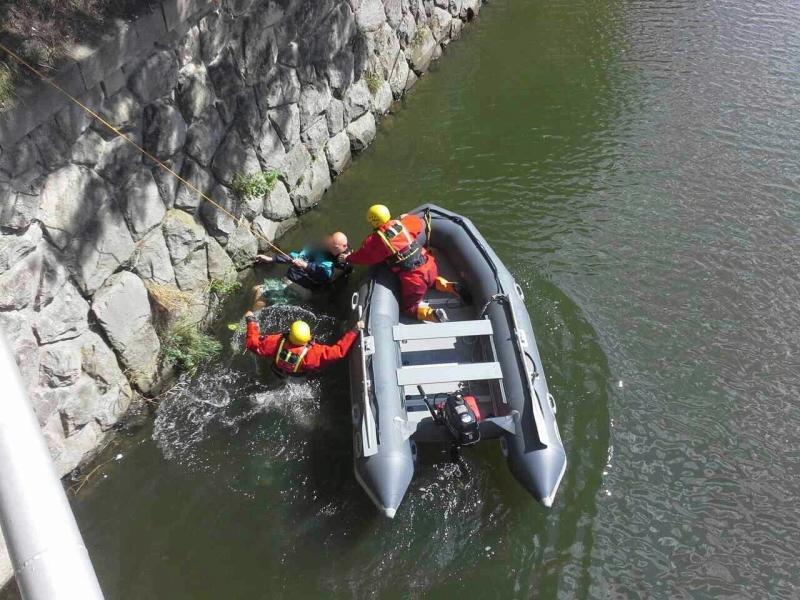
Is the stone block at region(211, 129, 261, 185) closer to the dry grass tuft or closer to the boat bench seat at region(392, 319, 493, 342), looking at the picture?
the dry grass tuft

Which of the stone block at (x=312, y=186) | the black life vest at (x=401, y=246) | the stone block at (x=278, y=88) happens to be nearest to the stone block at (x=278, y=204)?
the stone block at (x=312, y=186)

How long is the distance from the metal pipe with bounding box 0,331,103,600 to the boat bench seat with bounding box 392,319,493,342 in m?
3.51

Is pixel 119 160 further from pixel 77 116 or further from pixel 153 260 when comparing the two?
pixel 153 260

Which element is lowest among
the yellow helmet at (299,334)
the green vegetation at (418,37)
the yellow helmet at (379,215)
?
the yellow helmet at (299,334)

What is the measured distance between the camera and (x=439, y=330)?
5383 millimetres

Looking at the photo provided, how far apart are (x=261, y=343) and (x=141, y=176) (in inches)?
71.1

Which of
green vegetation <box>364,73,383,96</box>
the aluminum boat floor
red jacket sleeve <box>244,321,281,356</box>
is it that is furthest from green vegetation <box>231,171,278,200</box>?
green vegetation <box>364,73,383,96</box>

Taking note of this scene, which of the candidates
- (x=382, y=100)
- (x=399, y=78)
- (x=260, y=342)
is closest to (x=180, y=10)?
(x=260, y=342)

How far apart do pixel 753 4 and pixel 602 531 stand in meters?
11.9

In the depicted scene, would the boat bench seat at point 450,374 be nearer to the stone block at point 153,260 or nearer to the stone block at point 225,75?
the stone block at point 153,260

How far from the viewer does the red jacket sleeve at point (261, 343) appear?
18.1 ft

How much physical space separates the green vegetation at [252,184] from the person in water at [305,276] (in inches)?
30.4

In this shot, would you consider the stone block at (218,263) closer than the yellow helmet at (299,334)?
No

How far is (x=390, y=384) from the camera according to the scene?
4.97 meters
